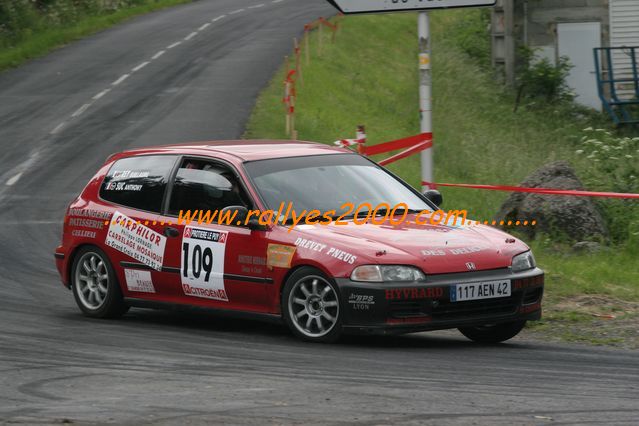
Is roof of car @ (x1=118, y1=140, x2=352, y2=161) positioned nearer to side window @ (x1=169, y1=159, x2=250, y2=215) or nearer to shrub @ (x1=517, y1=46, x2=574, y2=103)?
side window @ (x1=169, y1=159, x2=250, y2=215)

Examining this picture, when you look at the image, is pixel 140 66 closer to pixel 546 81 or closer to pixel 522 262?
pixel 546 81

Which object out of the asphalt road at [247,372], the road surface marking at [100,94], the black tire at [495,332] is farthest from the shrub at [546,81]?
the black tire at [495,332]

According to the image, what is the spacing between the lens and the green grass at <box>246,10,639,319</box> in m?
13.1

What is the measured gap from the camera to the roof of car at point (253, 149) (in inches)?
406

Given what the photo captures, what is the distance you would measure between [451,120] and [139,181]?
19.0m

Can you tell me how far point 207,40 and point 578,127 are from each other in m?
12.2

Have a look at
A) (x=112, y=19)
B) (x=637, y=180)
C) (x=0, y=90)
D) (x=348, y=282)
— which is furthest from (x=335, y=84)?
(x=348, y=282)

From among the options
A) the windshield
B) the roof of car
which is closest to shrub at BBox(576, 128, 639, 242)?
the windshield

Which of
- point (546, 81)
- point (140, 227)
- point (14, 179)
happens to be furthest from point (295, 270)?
point (546, 81)

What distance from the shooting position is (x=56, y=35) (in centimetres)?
3878

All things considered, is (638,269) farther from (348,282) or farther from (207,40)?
(207,40)

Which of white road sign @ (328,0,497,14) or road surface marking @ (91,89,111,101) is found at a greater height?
white road sign @ (328,0,497,14)

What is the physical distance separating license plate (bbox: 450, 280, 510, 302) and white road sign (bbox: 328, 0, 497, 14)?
140 inches

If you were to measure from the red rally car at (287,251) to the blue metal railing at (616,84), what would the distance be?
78.8ft
